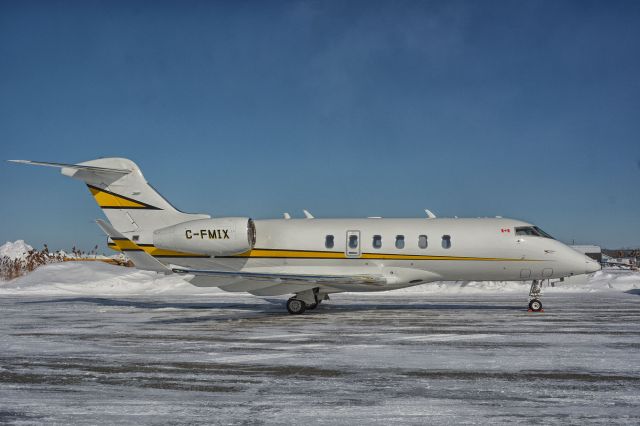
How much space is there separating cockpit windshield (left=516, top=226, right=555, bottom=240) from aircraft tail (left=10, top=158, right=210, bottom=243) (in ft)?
30.4

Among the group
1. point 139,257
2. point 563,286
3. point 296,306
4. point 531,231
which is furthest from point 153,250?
point 563,286

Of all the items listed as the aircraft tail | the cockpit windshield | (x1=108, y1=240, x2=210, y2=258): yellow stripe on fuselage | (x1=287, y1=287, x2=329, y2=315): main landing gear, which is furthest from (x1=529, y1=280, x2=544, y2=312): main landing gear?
the aircraft tail

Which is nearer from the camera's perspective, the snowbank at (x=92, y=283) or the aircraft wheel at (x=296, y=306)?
the aircraft wheel at (x=296, y=306)

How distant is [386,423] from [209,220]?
42.1ft

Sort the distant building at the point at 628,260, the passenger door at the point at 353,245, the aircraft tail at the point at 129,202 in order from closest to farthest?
the passenger door at the point at 353,245, the aircraft tail at the point at 129,202, the distant building at the point at 628,260

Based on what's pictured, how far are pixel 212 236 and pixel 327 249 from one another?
335cm

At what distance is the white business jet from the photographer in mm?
16797

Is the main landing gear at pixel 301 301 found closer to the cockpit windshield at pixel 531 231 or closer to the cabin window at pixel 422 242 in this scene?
the cabin window at pixel 422 242

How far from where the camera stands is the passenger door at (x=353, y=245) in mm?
17359

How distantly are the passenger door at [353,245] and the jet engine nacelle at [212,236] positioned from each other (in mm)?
2893

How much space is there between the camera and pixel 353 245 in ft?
57.2

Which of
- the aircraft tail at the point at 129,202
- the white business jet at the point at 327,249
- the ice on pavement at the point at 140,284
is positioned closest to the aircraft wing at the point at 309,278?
the white business jet at the point at 327,249

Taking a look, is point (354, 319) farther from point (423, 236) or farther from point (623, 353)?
point (623, 353)

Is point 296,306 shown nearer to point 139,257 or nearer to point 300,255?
point 300,255
